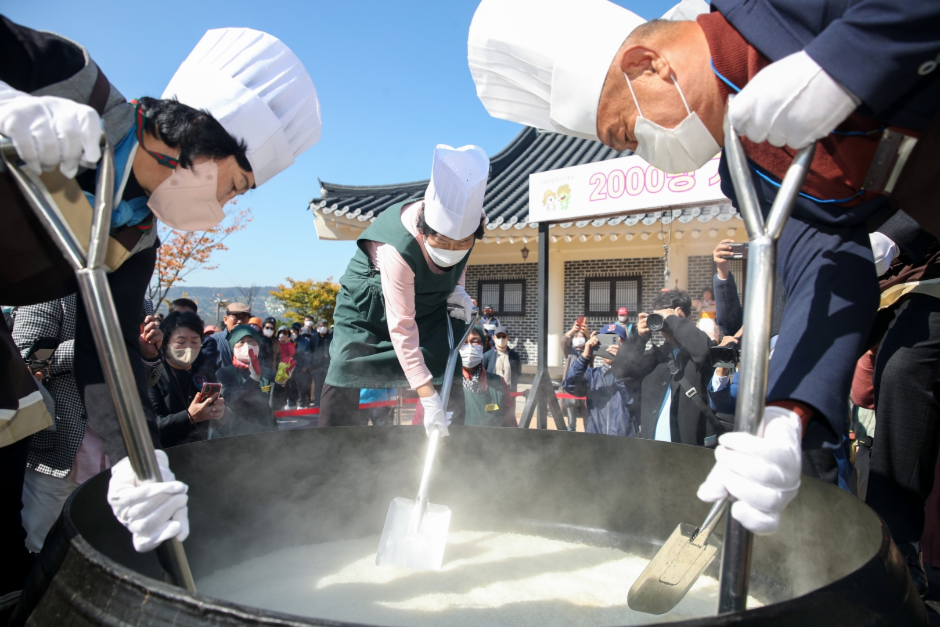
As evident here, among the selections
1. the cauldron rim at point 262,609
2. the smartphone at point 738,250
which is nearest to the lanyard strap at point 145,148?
the cauldron rim at point 262,609

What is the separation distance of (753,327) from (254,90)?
1142mm

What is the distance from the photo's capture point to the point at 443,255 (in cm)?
221

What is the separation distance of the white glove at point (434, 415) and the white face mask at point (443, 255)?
528mm

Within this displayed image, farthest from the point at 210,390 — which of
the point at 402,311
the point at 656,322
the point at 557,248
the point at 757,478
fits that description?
the point at 557,248

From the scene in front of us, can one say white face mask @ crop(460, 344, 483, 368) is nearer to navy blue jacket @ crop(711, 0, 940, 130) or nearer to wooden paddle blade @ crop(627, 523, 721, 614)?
wooden paddle blade @ crop(627, 523, 721, 614)

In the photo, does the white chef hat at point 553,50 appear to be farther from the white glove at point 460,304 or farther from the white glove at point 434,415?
the white glove at point 460,304

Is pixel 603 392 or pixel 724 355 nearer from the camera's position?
pixel 724 355

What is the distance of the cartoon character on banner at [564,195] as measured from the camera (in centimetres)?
352

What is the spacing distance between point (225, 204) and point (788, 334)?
1.22 metres

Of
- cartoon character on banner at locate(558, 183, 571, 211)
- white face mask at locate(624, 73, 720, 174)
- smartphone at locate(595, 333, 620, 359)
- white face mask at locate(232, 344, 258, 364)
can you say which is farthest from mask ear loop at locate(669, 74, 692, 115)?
white face mask at locate(232, 344, 258, 364)

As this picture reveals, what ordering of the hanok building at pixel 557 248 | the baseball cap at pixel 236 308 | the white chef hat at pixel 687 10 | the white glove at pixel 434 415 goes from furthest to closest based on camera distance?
the hanok building at pixel 557 248, the baseball cap at pixel 236 308, the white glove at pixel 434 415, the white chef hat at pixel 687 10

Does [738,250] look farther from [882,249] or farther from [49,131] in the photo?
[49,131]

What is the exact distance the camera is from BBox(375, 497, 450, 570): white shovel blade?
1630 mm

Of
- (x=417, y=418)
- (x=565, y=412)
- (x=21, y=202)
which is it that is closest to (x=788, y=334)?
(x=21, y=202)
